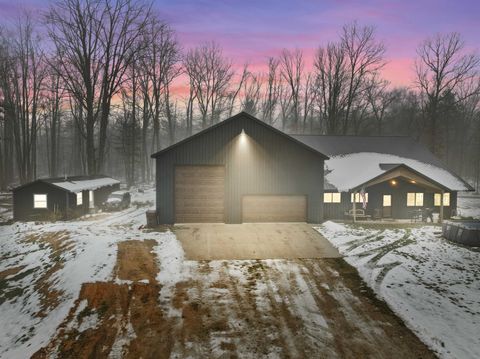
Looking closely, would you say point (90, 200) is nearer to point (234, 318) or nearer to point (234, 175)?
point (234, 175)

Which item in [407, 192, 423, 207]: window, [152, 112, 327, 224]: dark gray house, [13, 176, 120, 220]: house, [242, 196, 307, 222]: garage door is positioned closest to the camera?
[152, 112, 327, 224]: dark gray house

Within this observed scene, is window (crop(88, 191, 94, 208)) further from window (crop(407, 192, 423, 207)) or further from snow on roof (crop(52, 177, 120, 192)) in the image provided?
window (crop(407, 192, 423, 207))

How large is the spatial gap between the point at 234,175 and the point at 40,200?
15.1 meters

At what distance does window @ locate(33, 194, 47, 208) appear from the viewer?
2612 centimetres

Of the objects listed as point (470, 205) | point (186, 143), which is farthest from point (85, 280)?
point (470, 205)

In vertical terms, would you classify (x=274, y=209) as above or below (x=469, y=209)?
above

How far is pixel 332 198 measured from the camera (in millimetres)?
26219

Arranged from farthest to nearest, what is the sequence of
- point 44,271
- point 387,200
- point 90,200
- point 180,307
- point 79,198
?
point 90,200 → point 79,198 → point 387,200 → point 44,271 → point 180,307

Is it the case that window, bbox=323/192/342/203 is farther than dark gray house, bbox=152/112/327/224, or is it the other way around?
window, bbox=323/192/342/203

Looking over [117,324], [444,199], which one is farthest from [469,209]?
[117,324]

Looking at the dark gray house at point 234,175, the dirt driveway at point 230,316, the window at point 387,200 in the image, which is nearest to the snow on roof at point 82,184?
the dark gray house at point 234,175

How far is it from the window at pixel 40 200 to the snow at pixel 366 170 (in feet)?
69.1

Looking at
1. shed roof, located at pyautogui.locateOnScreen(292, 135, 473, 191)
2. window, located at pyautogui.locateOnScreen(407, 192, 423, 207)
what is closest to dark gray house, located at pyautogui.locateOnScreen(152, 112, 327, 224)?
shed roof, located at pyautogui.locateOnScreen(292, 135, 473, 191)

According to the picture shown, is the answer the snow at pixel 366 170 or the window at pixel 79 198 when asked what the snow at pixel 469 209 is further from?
the window at pixel 79 198
